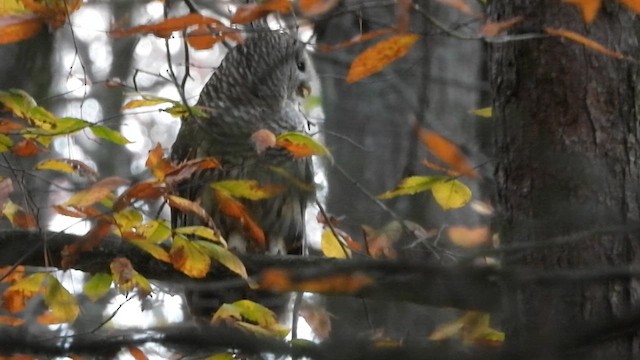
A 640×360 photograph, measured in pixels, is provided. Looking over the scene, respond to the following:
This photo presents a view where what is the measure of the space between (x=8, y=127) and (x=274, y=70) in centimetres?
236

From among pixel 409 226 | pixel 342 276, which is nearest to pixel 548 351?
pixel 342 276

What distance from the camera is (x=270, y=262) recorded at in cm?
413

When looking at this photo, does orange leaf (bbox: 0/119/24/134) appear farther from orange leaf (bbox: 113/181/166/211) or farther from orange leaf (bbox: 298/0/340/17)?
orange leaf (bbox: 298/0/340/17)

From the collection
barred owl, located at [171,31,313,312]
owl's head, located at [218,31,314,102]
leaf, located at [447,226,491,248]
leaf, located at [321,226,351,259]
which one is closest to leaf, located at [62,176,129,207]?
leaf, located at [321,226,351,259]

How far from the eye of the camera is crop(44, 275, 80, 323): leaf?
157 inches

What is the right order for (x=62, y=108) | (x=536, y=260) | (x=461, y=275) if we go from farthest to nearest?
1. (x=62, y=108)
2. (x=536, y=260)
3. (x=461, y=275)

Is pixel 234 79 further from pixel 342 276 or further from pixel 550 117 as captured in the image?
pixel 342 276

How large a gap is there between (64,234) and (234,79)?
241 centimetres

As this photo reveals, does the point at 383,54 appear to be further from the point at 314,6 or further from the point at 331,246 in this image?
the point at 331,246

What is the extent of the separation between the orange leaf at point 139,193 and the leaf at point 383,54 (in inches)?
31.6

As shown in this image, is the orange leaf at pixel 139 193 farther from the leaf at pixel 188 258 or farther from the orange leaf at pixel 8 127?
the orange leaf at pixel 8 127

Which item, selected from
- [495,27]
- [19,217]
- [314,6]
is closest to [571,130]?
[495,27]

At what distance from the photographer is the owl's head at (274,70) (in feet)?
19.7

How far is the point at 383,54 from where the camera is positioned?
317cm
